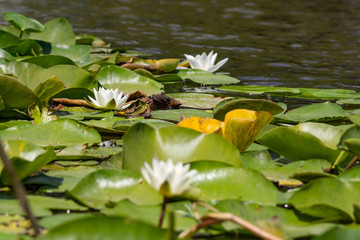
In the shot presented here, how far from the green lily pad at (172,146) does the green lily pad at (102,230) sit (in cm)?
52

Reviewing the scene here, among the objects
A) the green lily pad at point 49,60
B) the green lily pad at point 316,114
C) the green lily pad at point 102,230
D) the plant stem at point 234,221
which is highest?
the green lily pad at point 49,60

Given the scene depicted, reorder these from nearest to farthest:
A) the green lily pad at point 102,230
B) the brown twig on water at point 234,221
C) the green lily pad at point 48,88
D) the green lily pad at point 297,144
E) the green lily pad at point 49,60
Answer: the green lily pad at point 102,230, the brown twig on water at point 234,221, the green lily pad at point 297,144, the green lily pad at point 48,88, the green lily pad at point 49,60

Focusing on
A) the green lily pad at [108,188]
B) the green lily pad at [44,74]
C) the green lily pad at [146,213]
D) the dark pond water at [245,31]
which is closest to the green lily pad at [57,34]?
the dark pond water at [245,31]

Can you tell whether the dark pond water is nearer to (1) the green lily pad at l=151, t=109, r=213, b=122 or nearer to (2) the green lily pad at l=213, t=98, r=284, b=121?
(1) the green lily pad at l=151, t=109, r=213, b=122

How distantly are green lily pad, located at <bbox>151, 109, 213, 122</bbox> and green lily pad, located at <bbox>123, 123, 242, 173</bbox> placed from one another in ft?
2.41

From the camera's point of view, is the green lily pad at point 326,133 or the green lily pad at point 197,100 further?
the green lily pad at point 197,100

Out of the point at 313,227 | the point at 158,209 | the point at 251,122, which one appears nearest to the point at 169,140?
the point at 158,209

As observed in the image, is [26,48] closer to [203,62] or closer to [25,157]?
[203,62]

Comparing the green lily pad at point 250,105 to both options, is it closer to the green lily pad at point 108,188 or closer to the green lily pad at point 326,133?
the green lily pad at point 326,133

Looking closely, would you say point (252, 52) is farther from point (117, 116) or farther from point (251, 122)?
point (251, 122)

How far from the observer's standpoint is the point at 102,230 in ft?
2.72

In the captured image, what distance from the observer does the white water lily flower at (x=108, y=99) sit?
7.32 ft

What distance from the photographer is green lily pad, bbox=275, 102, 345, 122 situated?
7.16ft

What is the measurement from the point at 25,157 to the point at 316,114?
1.33 m
